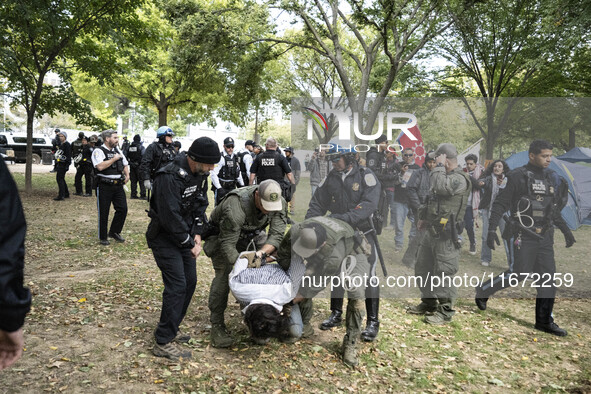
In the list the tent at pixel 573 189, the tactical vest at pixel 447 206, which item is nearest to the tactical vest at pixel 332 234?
the tactical vest at pixel 447 206

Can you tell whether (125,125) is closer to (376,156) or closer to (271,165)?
(271,165)


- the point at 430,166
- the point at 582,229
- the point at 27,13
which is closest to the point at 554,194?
the point at 582,229

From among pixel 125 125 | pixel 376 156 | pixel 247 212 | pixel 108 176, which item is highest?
pixel 125 125

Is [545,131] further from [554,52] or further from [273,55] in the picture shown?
[273,55]

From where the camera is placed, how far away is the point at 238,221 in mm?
4203

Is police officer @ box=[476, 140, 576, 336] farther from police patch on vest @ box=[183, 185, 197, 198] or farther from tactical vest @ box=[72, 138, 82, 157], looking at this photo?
tactical vest @ box=[72, 138, 82, 157]

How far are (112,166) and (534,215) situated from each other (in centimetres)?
676

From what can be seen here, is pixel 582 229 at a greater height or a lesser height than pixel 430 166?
lesser

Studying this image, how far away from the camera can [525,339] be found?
5.18 meters

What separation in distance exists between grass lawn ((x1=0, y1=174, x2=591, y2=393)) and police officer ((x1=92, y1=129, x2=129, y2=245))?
1553 mm

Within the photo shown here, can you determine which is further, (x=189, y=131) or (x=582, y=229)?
(x=189, y=131)

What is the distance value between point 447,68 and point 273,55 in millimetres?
7165

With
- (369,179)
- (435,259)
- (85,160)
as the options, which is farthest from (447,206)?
(85,160)

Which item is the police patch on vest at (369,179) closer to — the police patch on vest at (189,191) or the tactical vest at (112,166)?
the police patch on vest at (189,191)
